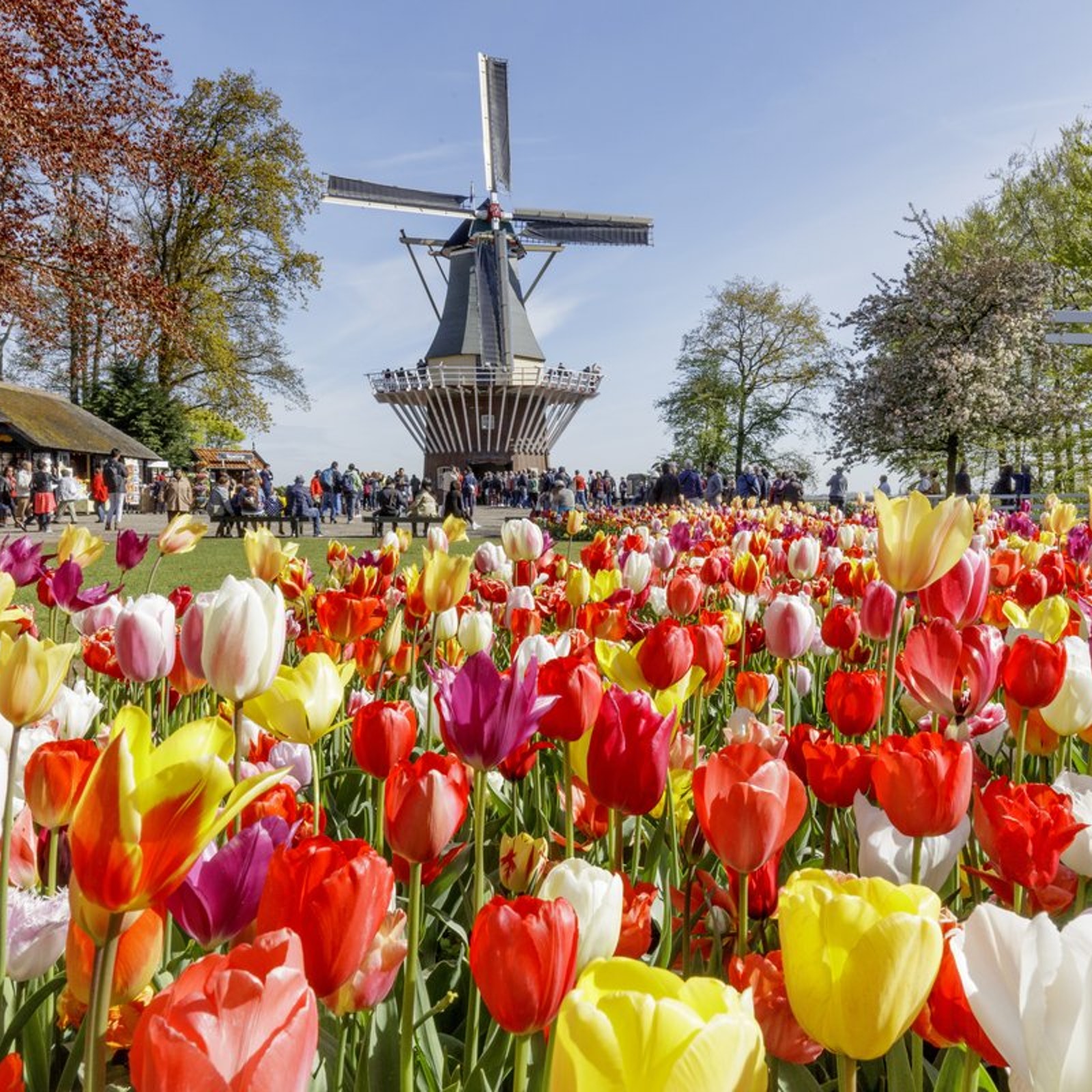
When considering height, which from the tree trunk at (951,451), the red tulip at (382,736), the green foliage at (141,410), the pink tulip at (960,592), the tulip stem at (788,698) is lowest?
the tulip stem at (788,698)

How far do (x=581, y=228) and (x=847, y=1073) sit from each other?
4142 cm

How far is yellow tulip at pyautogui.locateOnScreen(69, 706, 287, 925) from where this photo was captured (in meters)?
0.66

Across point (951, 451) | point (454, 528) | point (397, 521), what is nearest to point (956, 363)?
A: point (951, 451)

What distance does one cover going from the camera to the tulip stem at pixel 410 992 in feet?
2.86

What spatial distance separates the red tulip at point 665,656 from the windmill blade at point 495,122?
38170 millimetres

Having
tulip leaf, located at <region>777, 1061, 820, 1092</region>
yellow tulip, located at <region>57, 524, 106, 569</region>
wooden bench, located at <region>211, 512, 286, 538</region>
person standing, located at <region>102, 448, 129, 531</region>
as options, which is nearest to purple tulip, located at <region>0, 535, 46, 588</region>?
yellow tulip, located at <region>57, 524, 106, 569</region>

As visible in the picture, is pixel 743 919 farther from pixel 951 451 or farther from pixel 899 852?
pixel 951 451

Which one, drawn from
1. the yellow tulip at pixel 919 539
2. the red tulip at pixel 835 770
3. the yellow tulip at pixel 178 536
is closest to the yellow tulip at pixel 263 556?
the yellow tulip at pixel 178 536

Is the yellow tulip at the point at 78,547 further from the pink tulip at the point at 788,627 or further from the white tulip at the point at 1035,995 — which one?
the white tulip at the point at 1035,995

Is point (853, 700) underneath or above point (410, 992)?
above

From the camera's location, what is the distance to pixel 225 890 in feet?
2.81

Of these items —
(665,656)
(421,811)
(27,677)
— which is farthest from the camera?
(665,656)

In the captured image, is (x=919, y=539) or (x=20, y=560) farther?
(x=20, y=560)

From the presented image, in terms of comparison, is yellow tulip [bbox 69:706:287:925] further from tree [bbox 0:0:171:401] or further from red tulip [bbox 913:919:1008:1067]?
tree [bbox 0:0:171:401]
